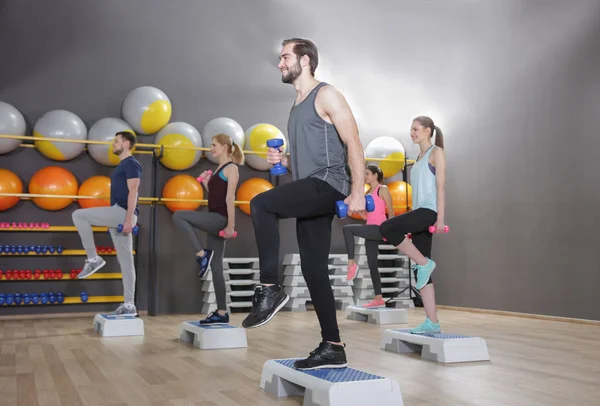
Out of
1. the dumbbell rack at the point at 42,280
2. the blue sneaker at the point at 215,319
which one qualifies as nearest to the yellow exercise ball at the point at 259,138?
the dumbbell rack at the point at 42,280

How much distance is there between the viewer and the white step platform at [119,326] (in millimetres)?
4035

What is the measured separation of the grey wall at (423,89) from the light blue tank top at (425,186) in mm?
2452

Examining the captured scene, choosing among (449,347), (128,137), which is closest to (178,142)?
(128,137)

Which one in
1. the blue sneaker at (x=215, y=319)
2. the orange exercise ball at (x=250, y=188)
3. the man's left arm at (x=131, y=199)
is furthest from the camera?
the orange exercise ball at (x=250, y=188)

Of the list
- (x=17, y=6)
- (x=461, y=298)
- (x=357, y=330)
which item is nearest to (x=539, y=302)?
(x=461, y=298)

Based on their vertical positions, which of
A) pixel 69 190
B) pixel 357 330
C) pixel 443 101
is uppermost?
pixel 443 101

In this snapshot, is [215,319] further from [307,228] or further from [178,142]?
[178,142]

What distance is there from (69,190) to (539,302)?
4463mm

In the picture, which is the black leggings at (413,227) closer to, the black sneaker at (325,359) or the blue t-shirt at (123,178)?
the black sneaker at (325,359)

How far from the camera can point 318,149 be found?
6.90 ft

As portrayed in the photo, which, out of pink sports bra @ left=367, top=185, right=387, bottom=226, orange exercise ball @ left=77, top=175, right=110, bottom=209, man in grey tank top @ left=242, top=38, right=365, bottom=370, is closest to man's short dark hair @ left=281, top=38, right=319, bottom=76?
man in grey tank top @ left=242, top=38, right=365, bottom=370

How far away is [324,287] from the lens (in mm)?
2111

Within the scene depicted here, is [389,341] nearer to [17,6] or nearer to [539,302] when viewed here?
[539,302]

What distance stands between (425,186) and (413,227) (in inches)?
10.6
